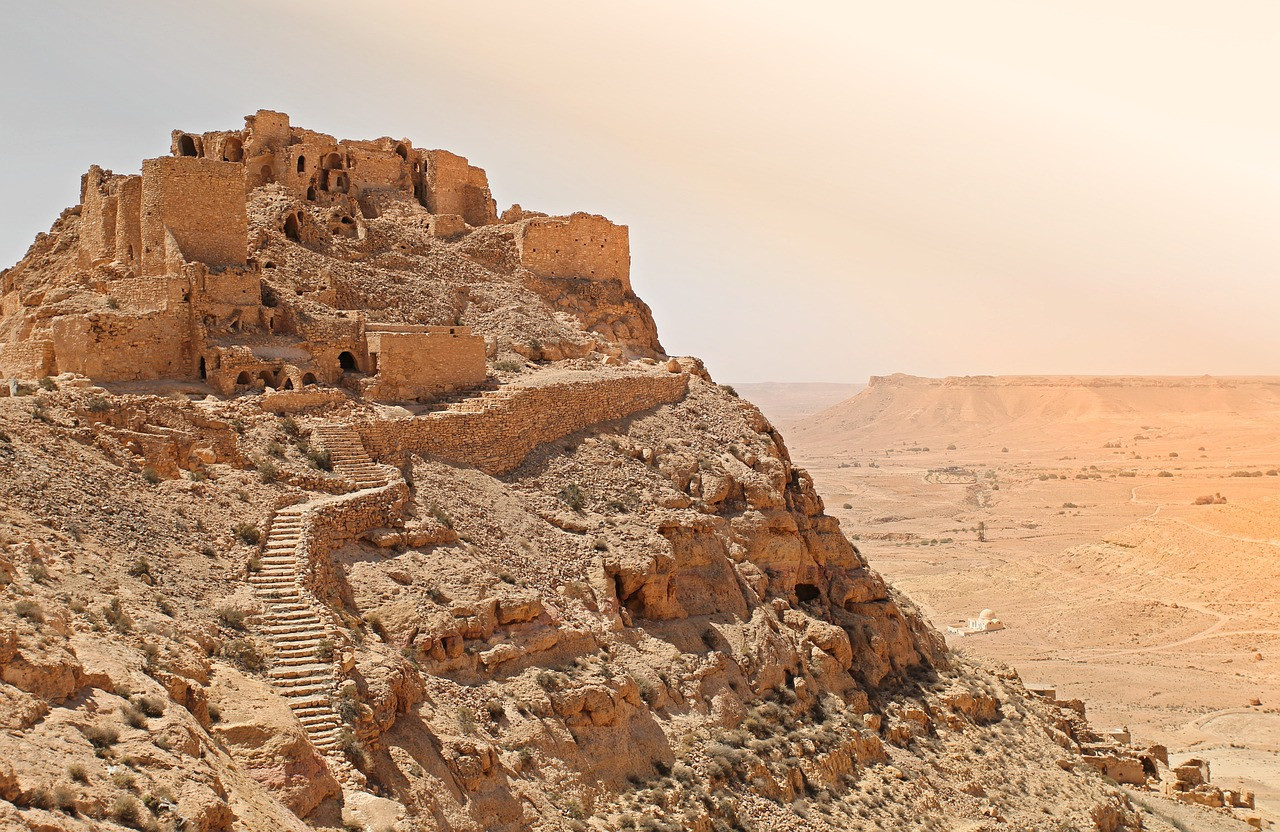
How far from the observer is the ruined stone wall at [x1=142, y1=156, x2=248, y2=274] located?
73.3 feet

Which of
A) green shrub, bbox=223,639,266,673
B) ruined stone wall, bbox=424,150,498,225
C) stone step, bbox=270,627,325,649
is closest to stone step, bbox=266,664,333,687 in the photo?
green shrub, bbox=223,639,266,673

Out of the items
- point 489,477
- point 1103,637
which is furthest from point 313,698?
point 1103,637

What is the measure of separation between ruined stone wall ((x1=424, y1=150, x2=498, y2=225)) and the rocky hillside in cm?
55

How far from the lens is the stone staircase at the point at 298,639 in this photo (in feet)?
40.1

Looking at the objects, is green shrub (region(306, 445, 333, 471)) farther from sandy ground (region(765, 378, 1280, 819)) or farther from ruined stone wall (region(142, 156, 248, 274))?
sandy ground (region(765, 378, 1280, 819))

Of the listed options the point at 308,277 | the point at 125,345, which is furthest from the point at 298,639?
the point at 308,277

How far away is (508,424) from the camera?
2230cm

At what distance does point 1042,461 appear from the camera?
118000mm

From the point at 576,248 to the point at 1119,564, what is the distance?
4305 centimetres

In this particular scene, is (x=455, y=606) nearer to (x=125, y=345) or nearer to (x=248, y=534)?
(x=248, y=534)

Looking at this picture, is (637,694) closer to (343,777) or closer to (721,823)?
(721,823)

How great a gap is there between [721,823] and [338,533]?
700 cm

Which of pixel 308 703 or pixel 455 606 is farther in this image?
pixel 455 606

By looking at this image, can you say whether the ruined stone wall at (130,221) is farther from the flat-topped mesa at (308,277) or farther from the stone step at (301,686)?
the stone step at (301,686)
